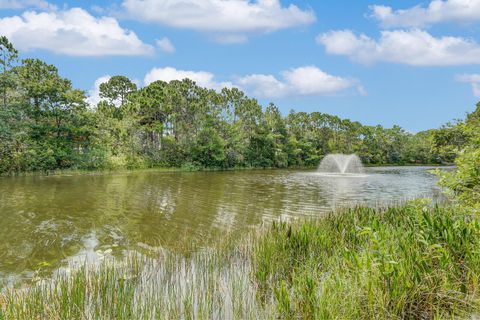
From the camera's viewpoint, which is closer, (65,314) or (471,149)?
(65,314)

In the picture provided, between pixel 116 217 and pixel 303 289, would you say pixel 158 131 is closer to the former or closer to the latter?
pixel 116 217

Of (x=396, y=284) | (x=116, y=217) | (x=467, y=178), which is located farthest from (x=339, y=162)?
(x=396, y=284)

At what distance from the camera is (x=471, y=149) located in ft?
20.8

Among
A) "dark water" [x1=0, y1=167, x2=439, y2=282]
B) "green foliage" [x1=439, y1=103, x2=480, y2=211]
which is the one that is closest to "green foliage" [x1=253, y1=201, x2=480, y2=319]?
"green foliage" [x1=439, y1=103, x2=480, y2=211]

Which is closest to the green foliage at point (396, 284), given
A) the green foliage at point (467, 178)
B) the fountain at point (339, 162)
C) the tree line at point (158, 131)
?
the green foliage at point (467, 178)

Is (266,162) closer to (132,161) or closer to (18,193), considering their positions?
(132,161)

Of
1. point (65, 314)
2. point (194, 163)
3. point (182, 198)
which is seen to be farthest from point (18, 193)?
point (194, 163)

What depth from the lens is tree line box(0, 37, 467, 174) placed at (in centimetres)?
3272

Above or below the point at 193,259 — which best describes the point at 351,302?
above

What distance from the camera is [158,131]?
48938 mm

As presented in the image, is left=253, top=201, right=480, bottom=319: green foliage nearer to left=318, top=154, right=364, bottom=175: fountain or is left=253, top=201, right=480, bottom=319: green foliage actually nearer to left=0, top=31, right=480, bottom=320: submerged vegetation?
left=0, top=31, right=480, bottom=320: submerged vegetation

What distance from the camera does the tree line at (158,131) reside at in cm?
3272

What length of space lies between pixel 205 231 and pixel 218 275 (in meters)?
5.05

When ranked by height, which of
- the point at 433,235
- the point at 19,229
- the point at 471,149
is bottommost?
the point at 19,229
